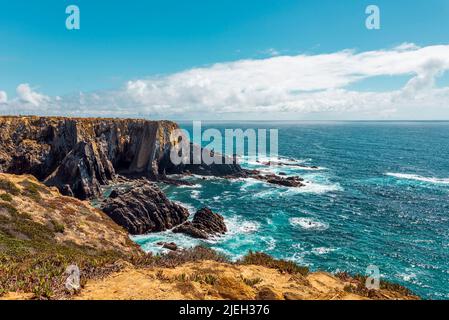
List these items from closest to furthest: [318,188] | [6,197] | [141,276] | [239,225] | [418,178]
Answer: [141,276] < [6,197] < [239,225] < [318,188] < [418,178]

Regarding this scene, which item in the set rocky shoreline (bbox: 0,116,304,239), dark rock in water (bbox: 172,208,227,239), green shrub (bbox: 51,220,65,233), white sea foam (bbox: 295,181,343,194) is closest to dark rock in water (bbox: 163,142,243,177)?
rocky shoreline (bbox: 0,116,304,239)

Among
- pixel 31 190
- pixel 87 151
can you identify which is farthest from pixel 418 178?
pixel 31 190

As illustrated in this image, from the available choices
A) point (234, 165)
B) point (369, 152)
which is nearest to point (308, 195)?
point (234, 165)

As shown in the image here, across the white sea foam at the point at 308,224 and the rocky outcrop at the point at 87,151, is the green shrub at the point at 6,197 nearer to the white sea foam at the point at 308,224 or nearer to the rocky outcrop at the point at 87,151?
the rocky outcrop at the point at 87,151

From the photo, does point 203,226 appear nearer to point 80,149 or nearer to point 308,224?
point 308,224

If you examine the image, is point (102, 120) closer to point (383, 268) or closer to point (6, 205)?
point (6, 205)

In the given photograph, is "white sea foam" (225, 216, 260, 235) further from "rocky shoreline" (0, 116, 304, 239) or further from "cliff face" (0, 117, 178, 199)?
"cliff face" (0, 117, 178, 199)
